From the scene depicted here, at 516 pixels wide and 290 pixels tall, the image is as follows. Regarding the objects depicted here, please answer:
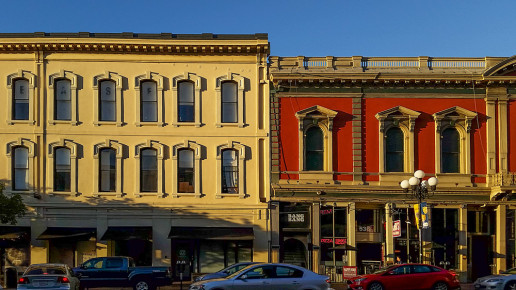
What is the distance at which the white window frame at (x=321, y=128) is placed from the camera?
121 feet

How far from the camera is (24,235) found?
36000mm

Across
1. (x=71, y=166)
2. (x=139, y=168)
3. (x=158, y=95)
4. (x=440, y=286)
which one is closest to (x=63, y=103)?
(x=71, y=166)

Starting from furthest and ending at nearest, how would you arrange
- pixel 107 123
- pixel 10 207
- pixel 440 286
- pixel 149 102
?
1. pixel 149 102
2. pixel 107 123
3. pixel 10 207
4. pixel 440 286

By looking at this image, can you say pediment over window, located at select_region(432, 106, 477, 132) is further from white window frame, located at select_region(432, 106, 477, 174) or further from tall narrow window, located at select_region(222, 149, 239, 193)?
tall narrow window, located at select_region(222, 149, 239, 193)

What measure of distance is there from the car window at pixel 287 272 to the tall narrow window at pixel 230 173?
14453 millimetres

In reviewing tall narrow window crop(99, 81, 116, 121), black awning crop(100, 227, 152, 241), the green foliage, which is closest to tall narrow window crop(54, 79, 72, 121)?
tall narrow window crop(99, 81, 116, 121)

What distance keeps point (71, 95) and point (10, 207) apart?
21.4ft

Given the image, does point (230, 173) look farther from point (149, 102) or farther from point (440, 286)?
point (440, 286)

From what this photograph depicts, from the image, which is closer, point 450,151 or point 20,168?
point 20,168

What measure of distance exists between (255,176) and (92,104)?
8.71 m

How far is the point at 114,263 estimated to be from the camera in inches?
1164

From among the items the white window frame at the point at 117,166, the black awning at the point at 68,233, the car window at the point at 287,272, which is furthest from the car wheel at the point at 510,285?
the black awning at the point at 68,233

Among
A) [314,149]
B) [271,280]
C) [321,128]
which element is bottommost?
[271,280]

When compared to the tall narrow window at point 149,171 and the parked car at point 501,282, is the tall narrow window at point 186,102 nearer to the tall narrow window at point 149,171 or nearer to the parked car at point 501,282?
the tall narrow window at point 149,171
